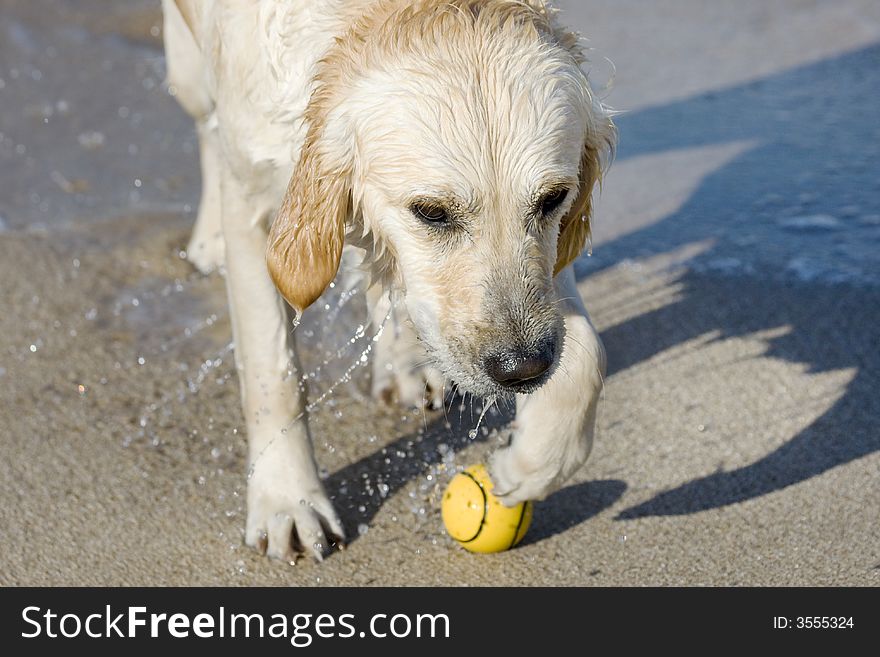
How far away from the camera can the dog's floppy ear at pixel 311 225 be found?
2.84m

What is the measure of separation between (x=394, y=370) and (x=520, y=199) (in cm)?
161

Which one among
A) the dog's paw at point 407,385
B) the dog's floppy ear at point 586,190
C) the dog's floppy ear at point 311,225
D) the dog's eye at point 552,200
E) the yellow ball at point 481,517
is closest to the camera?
the dog's eye at point 552,200

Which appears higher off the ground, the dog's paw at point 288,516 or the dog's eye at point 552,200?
the dog's eye at point 552,200

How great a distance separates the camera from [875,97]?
261 inches

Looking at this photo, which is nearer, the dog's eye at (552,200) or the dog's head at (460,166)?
the dog's head at (460,166)

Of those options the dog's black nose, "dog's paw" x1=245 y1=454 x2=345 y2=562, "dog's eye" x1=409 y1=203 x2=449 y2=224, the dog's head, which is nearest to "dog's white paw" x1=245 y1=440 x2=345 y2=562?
"dog's paw" x1=245 y1=454 x2=345 y2=562

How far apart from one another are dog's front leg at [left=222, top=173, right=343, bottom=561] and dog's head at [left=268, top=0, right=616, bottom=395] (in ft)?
1.94

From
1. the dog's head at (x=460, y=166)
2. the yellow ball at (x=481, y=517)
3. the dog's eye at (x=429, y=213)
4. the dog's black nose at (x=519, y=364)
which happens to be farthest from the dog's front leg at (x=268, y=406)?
the dog's black nose at (x=519, y=364)

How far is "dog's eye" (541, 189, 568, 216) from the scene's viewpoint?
274 cm

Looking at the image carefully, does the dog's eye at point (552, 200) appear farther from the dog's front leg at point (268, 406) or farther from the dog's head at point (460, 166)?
the dog's front leg at point (268, 406)

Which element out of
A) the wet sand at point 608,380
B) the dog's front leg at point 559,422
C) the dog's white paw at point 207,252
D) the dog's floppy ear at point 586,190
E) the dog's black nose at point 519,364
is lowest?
the wet sand at point 608,380

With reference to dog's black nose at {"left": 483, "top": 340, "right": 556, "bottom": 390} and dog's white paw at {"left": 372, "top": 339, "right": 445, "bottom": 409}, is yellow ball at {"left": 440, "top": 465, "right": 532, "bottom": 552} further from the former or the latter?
dog's white paw at {"left": 372, "top": 339, "right": 445, "bottom": 409}

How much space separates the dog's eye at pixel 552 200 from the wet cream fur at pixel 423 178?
22mm
